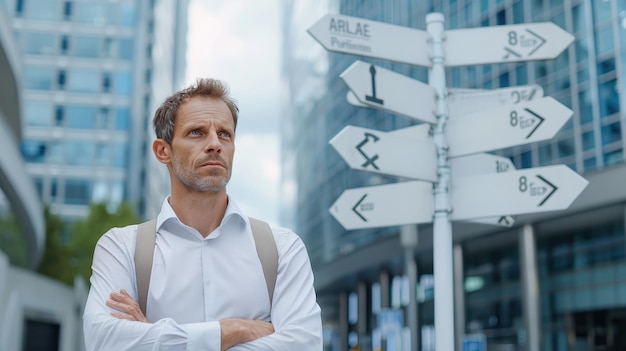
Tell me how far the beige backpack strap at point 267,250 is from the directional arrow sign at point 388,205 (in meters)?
2.81

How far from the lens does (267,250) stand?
249 centimetres

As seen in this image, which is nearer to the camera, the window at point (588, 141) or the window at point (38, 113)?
the window at point (588, 141)

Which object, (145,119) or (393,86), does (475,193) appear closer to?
(393,86)

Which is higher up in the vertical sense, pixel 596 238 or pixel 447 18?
pixel 447 18

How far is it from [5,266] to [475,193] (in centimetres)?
1594

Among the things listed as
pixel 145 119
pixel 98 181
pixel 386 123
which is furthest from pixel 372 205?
pixel 145 119

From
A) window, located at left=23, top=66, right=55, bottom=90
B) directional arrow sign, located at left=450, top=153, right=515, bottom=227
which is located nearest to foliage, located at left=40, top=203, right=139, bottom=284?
window, located at left=23, top=66, right=55, bottom=90

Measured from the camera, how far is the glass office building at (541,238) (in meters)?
24.3

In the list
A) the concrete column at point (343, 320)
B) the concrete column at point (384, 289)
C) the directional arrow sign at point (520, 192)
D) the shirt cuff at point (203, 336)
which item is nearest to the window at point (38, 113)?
the concrete column at point (343, 320)

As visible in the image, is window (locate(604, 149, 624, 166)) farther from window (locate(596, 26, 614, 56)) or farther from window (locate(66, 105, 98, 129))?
window (locate(66, 105, 98, 129))

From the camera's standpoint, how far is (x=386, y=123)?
128 feet

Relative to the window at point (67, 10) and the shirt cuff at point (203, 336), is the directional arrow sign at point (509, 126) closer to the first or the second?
the shirt cuff at point (203, 336)

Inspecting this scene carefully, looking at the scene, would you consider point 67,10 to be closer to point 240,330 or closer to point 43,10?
point 43,10

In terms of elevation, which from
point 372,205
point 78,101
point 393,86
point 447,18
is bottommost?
point 372,205
